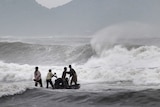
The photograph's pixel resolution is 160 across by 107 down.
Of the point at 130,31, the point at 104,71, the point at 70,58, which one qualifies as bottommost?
the point at 104,71

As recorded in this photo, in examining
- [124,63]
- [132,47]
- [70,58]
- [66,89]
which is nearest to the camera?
[66,89]

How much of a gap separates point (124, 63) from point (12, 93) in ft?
40.6

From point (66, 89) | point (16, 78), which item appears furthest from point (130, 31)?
point (66, 89)

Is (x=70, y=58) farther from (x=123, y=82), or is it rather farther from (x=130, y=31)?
(x=130, y=31)

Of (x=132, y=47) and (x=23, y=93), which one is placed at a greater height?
(x=132, y=47)

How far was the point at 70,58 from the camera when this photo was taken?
3912 cm

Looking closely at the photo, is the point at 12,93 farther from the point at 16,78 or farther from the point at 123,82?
the point at 16,78

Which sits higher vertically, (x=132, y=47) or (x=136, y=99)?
(x=132, y=47)

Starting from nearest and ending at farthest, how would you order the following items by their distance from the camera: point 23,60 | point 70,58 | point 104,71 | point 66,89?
point 66,89 < point 104,71 < point 70,58 < point 23,60

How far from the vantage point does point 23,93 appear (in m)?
19.5

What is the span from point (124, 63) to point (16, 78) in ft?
29.0

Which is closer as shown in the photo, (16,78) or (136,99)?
(136,99)

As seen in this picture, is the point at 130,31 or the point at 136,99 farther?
the point at 130,31

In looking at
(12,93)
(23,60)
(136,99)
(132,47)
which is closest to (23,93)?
(12,93)
